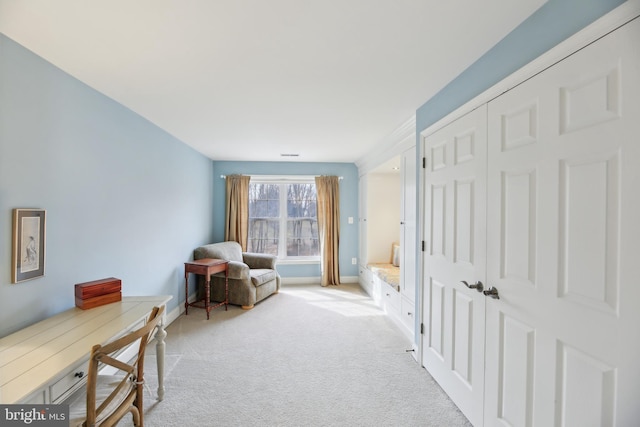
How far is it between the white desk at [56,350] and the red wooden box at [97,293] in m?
0.05

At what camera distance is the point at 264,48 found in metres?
1.59

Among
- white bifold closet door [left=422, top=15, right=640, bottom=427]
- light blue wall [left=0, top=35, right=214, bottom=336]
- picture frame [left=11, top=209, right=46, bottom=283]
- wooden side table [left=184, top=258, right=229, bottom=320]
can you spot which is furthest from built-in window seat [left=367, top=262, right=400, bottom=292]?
picture frame [left=11, top=209, right=46, bottom=283]

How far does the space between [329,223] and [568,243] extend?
13.5 ft

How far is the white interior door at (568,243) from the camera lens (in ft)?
3.06

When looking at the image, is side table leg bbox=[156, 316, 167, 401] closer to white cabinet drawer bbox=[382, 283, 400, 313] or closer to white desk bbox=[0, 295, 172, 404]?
white desk bbox=[0, 295, 172, 404]

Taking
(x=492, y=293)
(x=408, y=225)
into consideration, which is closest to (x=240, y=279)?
(x=408, y=225)

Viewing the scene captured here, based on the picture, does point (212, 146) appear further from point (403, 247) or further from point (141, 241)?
point (403, 247)

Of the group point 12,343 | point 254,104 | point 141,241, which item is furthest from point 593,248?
point 141,241

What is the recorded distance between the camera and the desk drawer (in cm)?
115

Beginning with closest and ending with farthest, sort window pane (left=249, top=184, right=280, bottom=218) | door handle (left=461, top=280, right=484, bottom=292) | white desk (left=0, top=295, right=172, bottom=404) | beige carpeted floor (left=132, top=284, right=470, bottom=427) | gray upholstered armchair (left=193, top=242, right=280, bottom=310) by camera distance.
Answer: white desk (left=0, top=295, right=172, bottom=404)
door handle (left=461, top=280, right=484, bottom=292)
beige carpeted floor (left=132, top=284, right=470, bottom=427)
gray upholstered armchair (left=193, top=242, right=280, bottom=310)
window pane (left=249, top=184, right=280, bottom=218)

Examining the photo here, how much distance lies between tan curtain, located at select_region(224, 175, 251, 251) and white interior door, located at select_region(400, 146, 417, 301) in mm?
2998

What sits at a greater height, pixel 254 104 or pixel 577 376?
pixel 254 104

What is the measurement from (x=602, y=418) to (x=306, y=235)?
15.1ft

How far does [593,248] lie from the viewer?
103 centimetres
